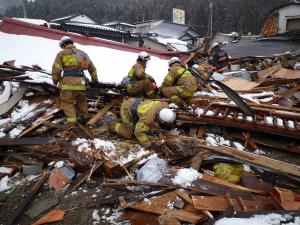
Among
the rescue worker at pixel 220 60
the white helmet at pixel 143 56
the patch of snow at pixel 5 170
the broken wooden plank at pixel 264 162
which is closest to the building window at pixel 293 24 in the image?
the rescue worker at pixel 220 60

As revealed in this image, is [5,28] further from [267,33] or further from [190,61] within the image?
[267,33]

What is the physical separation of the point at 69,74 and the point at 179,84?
8.56 ft

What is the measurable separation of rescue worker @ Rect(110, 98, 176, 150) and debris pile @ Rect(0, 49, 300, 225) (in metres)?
0.29

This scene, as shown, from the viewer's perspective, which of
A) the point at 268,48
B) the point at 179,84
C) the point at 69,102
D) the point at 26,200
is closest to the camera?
the point at 26,200

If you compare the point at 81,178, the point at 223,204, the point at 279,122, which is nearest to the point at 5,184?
the point at 81,178

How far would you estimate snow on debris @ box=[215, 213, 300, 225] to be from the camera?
10.3 ft

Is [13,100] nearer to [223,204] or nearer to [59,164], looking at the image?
[59,164]

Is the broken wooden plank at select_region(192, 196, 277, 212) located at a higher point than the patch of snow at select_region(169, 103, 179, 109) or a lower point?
lower

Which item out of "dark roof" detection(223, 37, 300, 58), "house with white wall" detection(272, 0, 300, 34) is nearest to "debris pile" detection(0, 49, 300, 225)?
"dark roof" detection(223, 37, 300, 58)

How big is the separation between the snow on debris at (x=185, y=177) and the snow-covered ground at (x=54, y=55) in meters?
4.33

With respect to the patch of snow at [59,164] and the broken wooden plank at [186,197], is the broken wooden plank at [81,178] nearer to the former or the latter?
the patch of snow at [59,164]

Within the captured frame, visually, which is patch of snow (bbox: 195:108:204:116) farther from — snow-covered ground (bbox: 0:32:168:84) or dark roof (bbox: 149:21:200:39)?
dark roof (bbox: 149:21:200:39)

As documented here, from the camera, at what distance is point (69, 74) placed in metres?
6.01

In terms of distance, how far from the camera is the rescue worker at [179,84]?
6.98 m
